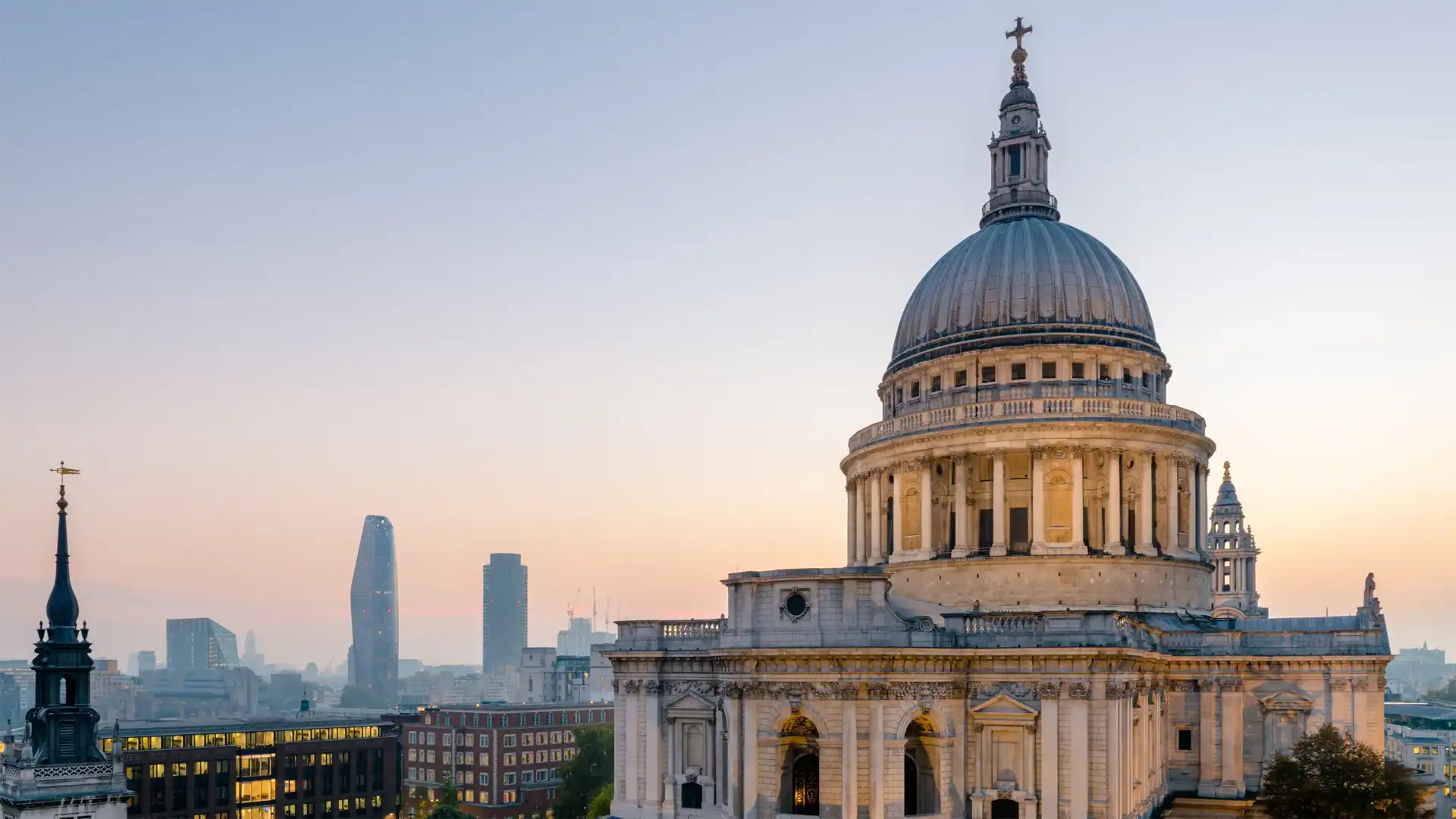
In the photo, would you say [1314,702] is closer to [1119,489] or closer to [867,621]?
[1119,489]

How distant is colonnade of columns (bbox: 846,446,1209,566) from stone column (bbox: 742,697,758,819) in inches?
637

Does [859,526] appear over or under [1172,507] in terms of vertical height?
under

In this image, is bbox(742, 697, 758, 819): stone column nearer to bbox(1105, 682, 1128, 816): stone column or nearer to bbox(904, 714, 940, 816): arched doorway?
bbox(904, 714, 940, 816): arched doorway

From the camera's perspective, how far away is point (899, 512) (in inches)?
2840

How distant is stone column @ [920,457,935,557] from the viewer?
69812mm

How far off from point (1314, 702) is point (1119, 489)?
46.2 feet

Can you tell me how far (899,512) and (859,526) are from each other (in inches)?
217

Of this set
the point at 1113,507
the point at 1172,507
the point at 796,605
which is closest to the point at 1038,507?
the point at 1113,507

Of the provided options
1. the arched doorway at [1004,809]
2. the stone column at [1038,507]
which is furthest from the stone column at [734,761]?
the stone column at [1038,507]

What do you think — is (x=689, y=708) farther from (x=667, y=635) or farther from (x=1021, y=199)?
(x=1021, y=199)

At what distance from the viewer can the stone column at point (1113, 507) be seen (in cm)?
6719

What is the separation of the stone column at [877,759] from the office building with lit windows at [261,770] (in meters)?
85.7

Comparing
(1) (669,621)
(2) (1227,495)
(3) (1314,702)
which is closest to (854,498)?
(1) (669,621)

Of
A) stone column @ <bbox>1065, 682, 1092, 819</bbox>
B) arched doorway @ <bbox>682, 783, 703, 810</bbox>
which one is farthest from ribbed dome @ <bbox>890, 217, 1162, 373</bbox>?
arched doorway @ <bbox>682, 783, 703, 810</bbox>
